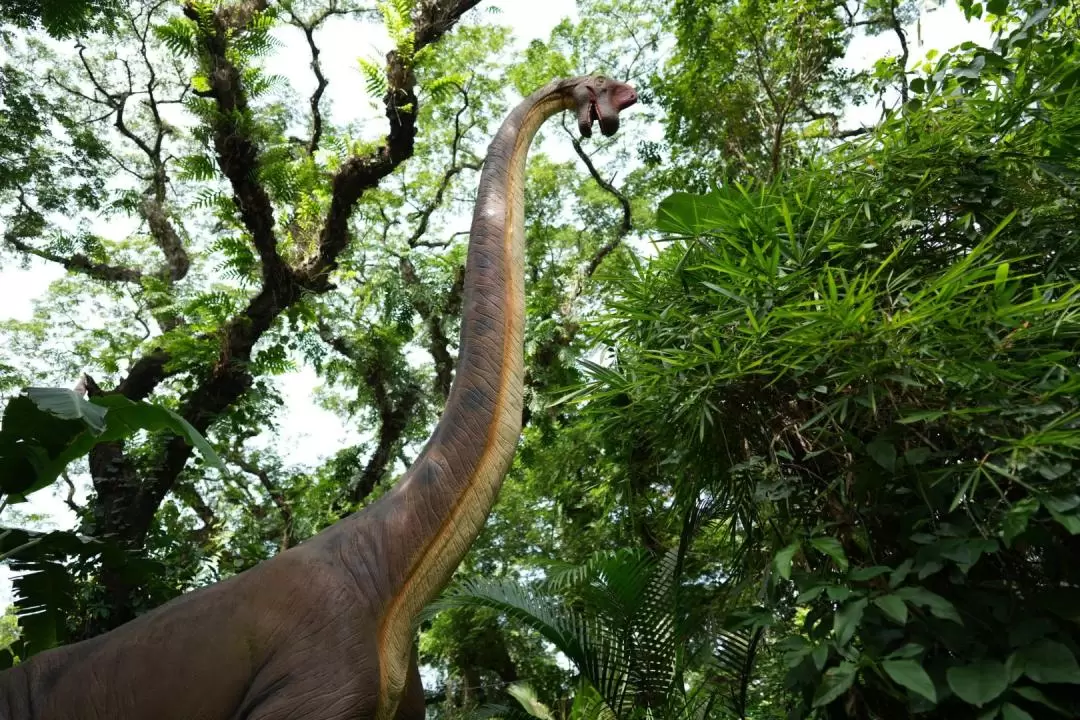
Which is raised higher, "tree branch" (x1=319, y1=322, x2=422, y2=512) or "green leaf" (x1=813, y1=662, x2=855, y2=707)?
"tree branch" (x1=319, y1=322, x2=422, y2=512)

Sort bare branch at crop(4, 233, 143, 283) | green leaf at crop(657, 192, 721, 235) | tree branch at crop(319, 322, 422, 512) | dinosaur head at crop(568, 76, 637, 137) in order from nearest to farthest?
green leaf at crop(657, 192, 721, 235) < dinosaur head at crop(568, 76, 637, 137) < bare branch at crop(4, 233, 143, 283) < tree branch at crop(319, 322, 422, 512)

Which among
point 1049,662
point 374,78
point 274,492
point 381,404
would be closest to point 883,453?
point 1049,662

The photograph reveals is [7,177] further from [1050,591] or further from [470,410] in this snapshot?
[1050,591]

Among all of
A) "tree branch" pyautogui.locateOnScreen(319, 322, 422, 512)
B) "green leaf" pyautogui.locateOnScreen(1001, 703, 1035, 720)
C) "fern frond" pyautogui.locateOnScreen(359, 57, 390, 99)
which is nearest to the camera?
"green leaf" pyautogui.locateOnScreen(1001, 703, 1035, 720)

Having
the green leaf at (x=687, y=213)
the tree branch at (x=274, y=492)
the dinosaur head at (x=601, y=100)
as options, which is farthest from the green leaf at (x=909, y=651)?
the tree branch at (x=274, y=492)

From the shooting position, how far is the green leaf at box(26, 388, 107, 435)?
7.63 ft

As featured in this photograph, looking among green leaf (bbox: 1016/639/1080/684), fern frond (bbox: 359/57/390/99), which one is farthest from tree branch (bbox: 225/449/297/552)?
green leaf (bbox: 1016/639/1080/684)

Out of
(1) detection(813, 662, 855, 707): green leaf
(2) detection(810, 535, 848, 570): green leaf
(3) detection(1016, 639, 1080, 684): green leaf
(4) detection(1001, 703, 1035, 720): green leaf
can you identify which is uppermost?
(2) detection(810, 535, 848, 570): green leaf

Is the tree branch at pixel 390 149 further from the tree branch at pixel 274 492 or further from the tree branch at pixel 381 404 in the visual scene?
the tree branch at pixel 274 492

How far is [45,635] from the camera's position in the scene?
111 inches

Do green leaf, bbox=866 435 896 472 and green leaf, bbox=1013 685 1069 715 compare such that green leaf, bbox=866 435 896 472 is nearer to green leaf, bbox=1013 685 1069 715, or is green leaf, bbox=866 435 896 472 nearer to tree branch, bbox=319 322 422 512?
green leaf, bbox=1013 685 1069 715

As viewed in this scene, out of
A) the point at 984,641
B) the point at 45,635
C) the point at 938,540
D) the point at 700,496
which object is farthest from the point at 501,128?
the point at 45,635

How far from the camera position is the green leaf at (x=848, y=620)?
4.77 feet

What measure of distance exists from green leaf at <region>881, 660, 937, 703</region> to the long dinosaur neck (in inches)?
38.3
